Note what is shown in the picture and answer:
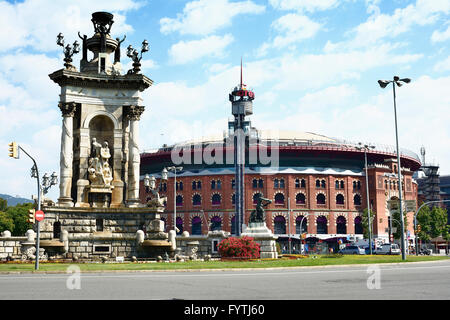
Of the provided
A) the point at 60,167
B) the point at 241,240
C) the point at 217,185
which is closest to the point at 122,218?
the point at 60,167

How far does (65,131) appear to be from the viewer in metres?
35.2

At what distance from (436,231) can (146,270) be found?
80.8 m

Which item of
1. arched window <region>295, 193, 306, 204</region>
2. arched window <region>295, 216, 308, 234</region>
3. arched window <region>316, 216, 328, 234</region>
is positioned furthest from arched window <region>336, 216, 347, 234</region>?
arched window <region>295, 193, 306, 204</region>

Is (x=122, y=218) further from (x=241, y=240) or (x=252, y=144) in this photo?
(x=252, y=144)

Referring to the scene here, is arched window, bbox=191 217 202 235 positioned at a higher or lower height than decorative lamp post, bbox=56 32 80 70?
lower

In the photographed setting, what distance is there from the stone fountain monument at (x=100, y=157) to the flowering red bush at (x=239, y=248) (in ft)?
12.5

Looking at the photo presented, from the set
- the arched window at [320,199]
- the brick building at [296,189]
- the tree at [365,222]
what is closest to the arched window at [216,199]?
the brick building at [296,189]

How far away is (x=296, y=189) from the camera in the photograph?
91000 millimetres

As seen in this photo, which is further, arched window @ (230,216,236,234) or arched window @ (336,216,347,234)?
arched window @ (336,216,347,234)

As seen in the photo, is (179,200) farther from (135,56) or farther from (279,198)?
(135,56)

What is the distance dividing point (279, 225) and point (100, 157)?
196 ft

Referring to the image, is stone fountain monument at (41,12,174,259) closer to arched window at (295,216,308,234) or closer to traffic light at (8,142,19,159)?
traffic light at (8,142,19,159)

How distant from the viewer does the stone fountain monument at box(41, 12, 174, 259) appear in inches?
1297

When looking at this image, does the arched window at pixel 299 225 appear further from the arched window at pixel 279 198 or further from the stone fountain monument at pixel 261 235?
the stone fountain monument at pixel 261 235
